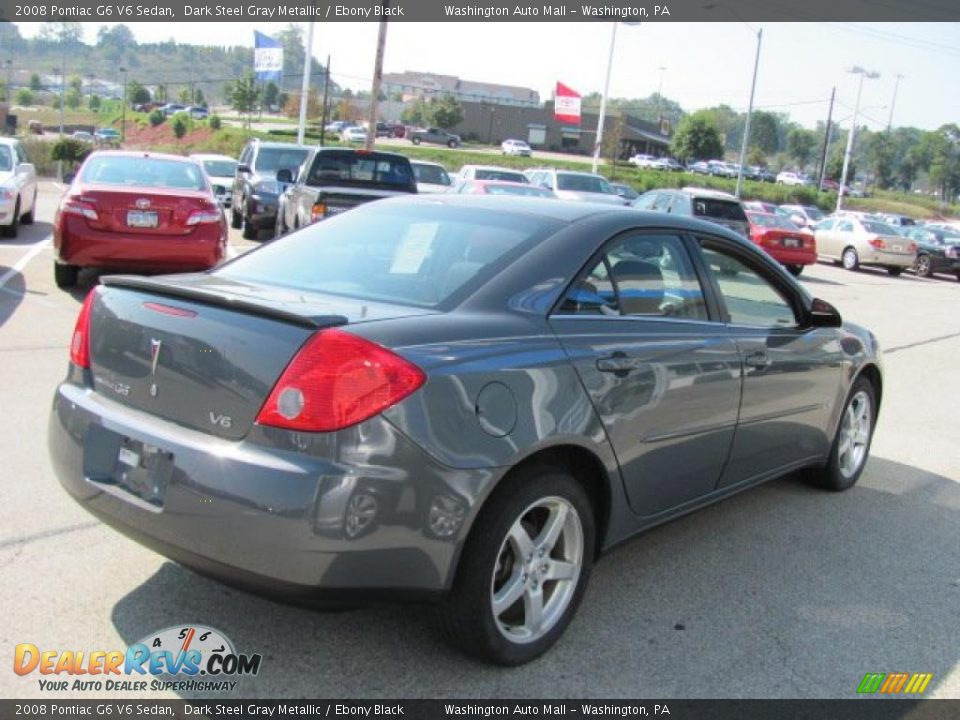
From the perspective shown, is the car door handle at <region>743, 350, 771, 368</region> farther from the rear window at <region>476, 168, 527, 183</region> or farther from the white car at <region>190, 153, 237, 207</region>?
the white car at <region>190, 153, 237, 207</region>

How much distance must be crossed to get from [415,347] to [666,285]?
1.58 m

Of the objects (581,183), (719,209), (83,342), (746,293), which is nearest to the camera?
(83,342)

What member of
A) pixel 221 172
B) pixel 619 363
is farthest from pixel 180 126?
pixel 619 363

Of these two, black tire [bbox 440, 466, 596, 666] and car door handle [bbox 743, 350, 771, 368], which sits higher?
car door handle [bbox 743, 350, 771, 368]

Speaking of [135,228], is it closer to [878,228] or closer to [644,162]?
[878,228]

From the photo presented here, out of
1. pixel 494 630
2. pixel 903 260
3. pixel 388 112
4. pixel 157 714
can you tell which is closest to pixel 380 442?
pixel 494 630

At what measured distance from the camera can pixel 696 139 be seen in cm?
10650

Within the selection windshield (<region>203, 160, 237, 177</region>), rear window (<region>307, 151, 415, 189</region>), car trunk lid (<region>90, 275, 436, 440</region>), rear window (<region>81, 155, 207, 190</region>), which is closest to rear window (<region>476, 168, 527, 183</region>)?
windshield (<region>203, 160, 237, 177</region>)

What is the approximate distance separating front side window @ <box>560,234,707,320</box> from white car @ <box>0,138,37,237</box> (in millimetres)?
12828

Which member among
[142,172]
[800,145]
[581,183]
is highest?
[800,145]

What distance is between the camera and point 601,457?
3.44 m

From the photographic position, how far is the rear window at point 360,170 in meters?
13.4

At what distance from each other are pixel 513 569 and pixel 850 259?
25.6m

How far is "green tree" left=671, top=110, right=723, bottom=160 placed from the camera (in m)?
107
